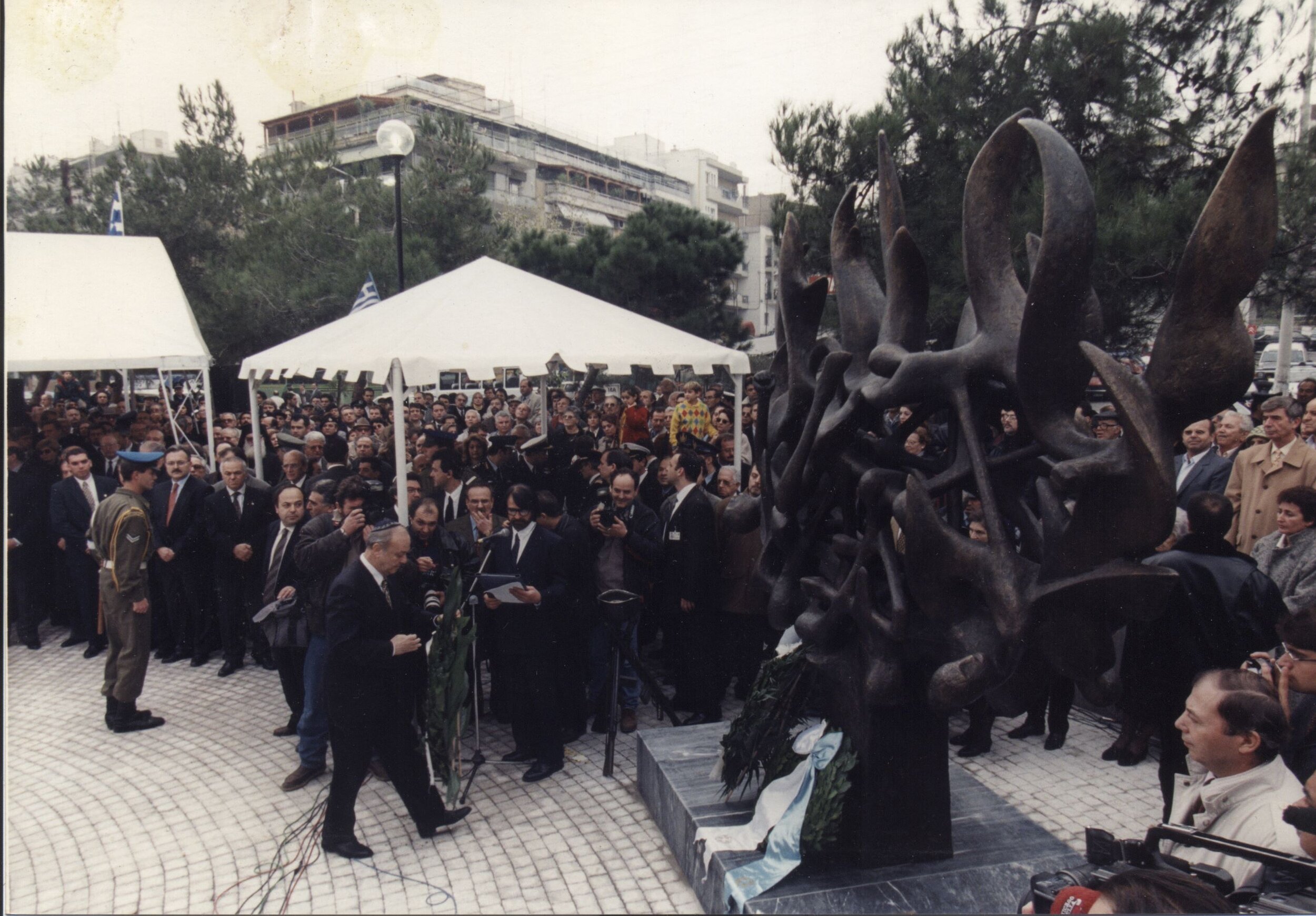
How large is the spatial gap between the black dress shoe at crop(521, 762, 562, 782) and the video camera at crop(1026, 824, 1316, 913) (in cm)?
363

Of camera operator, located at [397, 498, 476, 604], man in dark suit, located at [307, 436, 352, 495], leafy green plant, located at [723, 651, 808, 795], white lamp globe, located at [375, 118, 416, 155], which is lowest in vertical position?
leafy green plant, located at [723, 651, 808, 795]

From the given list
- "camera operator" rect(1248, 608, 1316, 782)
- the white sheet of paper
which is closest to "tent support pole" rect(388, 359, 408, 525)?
the white sheet of paper

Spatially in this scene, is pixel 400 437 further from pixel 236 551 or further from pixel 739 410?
pixel 739 410

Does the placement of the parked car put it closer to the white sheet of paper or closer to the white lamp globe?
the white lamp globe

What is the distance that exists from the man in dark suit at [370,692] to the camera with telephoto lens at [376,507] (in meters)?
0.46

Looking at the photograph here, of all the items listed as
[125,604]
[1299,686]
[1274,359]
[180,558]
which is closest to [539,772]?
[125,604]

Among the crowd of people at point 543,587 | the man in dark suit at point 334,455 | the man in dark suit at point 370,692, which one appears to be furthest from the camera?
the man in dark suit at point 334,455

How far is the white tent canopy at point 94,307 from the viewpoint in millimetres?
8953

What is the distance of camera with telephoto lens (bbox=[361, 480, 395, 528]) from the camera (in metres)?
5.77

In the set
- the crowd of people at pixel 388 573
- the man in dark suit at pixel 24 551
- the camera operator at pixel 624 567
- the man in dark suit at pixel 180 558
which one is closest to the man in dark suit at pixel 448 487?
the crowd of people at pixel 388 573

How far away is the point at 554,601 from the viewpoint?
5.77 metres

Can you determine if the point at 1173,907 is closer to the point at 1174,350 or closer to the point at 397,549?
the point at 1174,350

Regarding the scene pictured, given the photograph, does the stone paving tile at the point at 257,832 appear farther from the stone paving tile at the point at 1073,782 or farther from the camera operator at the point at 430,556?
the stone paving tile at the point at 1073,782

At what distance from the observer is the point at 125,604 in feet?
21.4
